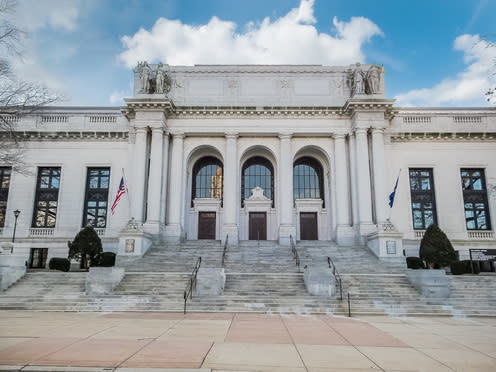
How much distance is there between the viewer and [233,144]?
97.5 feet

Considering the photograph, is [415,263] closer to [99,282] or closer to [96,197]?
[99,282]

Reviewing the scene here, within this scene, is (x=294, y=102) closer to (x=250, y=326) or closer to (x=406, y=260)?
(x=406, y=260)

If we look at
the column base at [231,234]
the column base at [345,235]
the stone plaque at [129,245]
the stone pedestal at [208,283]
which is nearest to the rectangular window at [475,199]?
the column base at [345,235]

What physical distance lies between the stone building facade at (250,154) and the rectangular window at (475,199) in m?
0.08

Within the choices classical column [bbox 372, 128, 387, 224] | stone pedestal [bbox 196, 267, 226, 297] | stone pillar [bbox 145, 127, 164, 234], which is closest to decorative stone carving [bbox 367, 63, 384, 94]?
classical column [bbox 372, 128, 387, 224]

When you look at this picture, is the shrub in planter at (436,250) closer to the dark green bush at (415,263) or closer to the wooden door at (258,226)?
the dark green bush at (415,263)

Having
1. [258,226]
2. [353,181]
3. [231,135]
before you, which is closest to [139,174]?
[231,135]

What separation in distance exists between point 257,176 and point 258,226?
4.64 metres

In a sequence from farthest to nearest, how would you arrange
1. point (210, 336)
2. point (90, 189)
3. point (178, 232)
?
point (90, 189)
point (178, 232)
point (210, 336)

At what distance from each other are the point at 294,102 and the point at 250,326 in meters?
22.9

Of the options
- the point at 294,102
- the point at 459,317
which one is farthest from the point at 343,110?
the point at 459,317

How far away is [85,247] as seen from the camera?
23.8 metres

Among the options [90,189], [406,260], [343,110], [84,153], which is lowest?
[406,260]

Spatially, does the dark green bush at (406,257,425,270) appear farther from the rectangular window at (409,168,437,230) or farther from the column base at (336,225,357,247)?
the rectangular window at (409,168,437,230)
